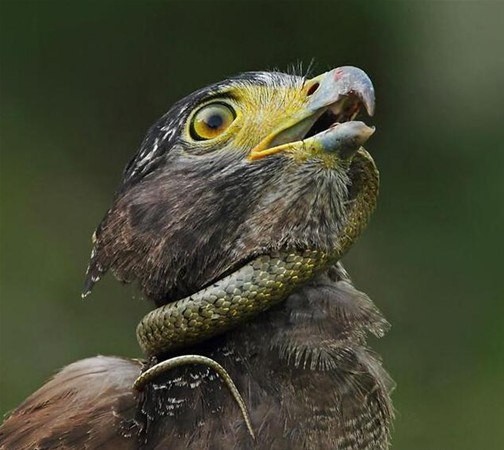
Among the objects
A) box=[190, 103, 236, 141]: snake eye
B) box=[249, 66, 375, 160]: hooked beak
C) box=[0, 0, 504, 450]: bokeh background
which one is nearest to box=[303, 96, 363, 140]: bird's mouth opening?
box=[249, 66, 375, 160]: hooked beak

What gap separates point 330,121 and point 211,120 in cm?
22

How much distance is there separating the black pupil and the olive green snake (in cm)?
24

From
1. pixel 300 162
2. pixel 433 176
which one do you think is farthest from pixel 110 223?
pixel 433 176

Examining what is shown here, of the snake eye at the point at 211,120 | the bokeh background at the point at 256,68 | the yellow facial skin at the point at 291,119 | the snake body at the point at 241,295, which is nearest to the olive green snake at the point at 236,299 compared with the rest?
the snake body at the point at 241,295

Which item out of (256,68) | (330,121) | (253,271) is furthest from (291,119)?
(256,68)

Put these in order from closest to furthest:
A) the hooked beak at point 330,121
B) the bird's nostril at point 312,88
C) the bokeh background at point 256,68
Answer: the hooked beak at point 330,121 < the bird's nostril at point 312,88 < the bokeh background at point 256,68

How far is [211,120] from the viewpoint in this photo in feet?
6.27

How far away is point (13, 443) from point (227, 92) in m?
0.78

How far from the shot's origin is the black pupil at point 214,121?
190 centimetres

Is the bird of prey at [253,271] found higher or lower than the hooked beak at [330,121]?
lower

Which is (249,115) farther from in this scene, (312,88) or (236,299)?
(236,299)

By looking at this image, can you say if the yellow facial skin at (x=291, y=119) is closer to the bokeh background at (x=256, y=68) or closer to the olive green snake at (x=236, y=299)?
the olive green snake at (x=236, y=299)

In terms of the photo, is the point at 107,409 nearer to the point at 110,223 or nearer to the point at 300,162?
the point at 110,223

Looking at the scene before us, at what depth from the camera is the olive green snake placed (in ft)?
5.82
